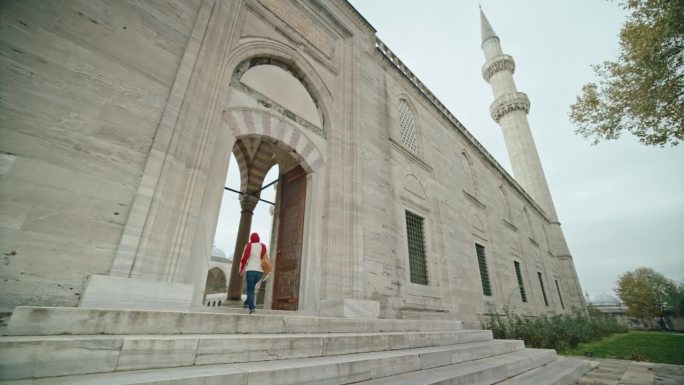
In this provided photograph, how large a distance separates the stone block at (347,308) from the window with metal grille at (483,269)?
6.41 m

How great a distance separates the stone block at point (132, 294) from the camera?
2.58 m

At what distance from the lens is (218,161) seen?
4.10 metres

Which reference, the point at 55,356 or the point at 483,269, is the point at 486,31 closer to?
the point at 483,269

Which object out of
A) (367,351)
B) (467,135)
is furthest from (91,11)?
(467,135)

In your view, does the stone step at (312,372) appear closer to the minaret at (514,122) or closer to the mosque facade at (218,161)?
the mosque facade at (218,161)

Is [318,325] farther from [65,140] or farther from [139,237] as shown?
[65,140]

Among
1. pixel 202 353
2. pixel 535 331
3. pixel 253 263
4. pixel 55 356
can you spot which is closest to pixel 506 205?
pixel 535 331

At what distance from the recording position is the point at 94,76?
320 cm

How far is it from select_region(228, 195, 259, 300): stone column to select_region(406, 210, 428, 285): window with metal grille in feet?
16.2

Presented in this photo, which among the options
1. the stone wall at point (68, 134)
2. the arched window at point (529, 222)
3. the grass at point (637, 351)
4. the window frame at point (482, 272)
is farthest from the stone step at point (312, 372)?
the arched window at point (529, 222)

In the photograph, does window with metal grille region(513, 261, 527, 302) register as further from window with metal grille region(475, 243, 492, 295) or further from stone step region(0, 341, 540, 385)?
stone step region(0, 341, 540, 385)

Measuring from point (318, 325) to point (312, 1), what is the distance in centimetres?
719

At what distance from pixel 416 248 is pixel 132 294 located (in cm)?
621

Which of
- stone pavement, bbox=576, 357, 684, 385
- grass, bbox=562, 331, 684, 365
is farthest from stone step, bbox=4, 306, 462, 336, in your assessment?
grass, bbox=562, 331, 684, 365
